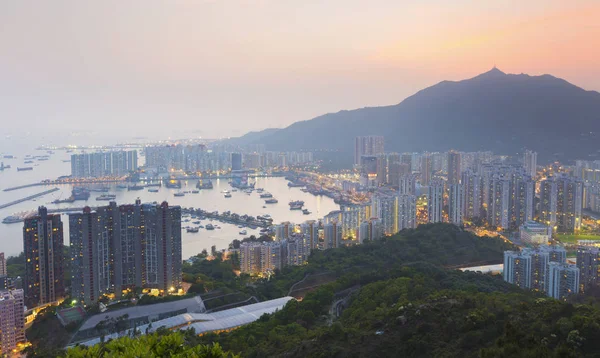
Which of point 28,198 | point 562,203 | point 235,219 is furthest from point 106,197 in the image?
point 562,203

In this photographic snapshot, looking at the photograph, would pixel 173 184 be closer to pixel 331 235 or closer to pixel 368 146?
pixel 368 146

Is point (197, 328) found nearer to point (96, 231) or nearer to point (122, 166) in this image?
point (96, 231)

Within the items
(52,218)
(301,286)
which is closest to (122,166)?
(52,218)

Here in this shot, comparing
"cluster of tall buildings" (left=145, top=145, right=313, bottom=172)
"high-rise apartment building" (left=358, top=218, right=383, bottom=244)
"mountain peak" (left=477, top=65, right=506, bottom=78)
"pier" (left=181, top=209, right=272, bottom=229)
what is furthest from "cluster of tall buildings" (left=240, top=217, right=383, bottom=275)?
"mountain peak" (left=477, top=65, right=506, bottom=78)

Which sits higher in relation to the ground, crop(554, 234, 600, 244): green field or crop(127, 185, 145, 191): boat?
crop(127, 185, 145, 191): boat

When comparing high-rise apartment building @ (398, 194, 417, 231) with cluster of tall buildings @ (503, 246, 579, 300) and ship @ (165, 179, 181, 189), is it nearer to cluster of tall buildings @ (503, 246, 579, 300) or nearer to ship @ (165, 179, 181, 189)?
cluster of tall buildings @ (503, 246, 579, 300)

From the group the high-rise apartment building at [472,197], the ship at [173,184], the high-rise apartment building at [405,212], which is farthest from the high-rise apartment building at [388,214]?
the ship at [173,184]

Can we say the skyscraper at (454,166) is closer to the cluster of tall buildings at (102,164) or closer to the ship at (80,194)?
the ship at (80,194)

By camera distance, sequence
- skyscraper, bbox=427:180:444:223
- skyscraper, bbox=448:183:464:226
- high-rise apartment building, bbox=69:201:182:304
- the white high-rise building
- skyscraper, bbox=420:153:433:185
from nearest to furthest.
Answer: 1. the white high-rise building
2. high-rise apartment building, bbox=69:201:182:304
3. skyscraper, bbox=427:180:444:223
4. skyscraper, bbox=448:183:464:226
5. skyscraper, bbox=420:153:433:185
